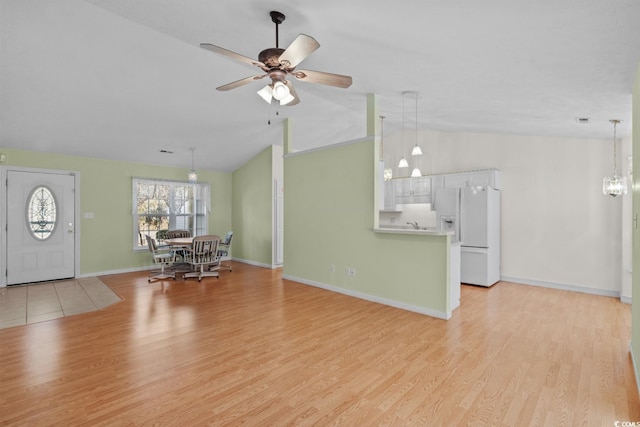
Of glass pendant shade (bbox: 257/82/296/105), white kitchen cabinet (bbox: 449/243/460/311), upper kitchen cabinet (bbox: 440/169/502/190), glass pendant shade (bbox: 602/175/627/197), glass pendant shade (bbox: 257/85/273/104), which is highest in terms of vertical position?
glass pendant shade (bbox: 257/85/273/104)

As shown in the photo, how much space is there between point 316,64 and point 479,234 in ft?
13.4

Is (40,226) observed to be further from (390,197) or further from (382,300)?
(390,197)

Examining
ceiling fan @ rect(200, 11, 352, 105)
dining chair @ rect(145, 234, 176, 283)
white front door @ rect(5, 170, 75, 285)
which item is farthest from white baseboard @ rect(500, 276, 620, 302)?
white front door @ rect(5, 170, 75, 285)

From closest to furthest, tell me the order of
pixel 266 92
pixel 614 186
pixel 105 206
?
pixel 266 92 → pixel 614 186 → pixel 105 206

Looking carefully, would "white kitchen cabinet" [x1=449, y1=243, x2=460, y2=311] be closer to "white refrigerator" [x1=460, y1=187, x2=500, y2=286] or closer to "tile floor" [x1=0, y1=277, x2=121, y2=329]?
"white refrigerator" [x1=460, y1=187, x2=500, y2=286]

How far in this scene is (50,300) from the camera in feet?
15.4

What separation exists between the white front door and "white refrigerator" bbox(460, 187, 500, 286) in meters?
7.50

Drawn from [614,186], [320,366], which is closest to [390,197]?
[614,186]

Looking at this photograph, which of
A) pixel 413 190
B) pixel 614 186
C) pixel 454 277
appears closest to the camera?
pixel 454 277

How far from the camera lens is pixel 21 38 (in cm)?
330

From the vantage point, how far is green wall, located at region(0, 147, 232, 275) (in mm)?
6309

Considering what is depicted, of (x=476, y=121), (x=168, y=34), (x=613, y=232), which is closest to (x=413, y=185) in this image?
(x=476, y=121)

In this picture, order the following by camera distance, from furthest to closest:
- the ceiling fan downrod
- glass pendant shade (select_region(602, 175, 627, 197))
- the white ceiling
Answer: glass pendant shade (select_region(602, 175, 627, 197)) < the ceiling fan downrod < the white ceiling

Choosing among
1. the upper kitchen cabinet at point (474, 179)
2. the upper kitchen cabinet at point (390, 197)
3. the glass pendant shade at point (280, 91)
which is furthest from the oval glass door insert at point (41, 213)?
the upper kitchen cabinet at point (474, 179)
